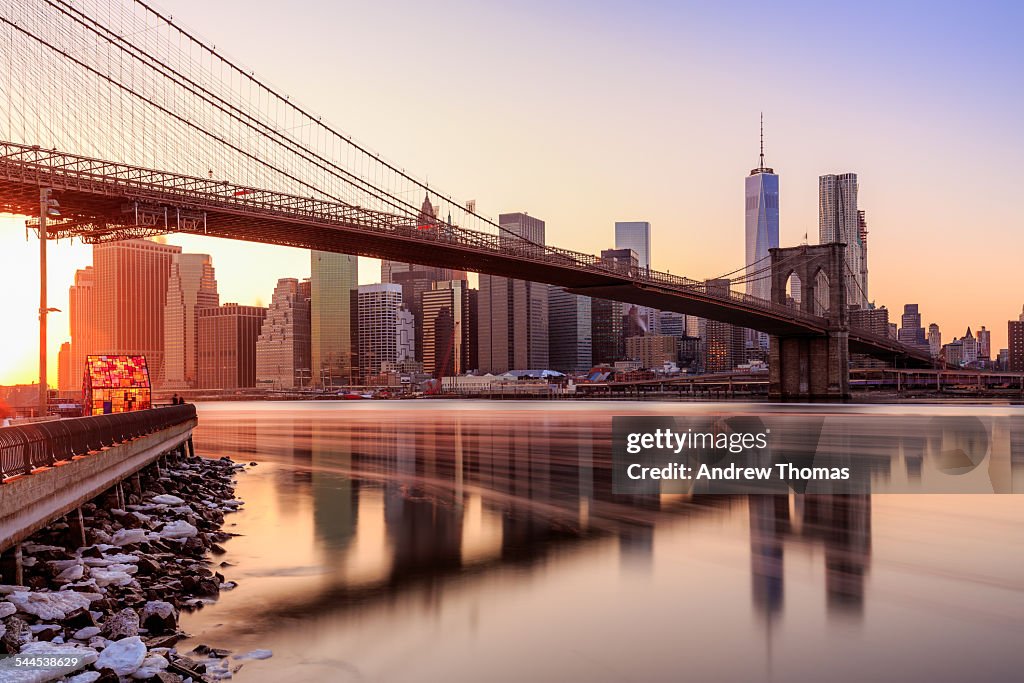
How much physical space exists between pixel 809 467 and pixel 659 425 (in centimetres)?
2817

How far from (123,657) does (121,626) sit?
1.18 m

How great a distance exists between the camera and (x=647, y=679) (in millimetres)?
8656

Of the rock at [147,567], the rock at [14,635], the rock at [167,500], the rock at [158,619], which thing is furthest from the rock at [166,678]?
the rock at [167,500]

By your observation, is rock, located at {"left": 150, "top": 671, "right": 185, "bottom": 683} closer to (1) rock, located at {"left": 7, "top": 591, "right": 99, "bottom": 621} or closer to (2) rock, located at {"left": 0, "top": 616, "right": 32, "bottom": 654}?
(2) rock, located at {"left": 0, "top": 616, "right": 32, "bottom": 654}

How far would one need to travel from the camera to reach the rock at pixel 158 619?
9.70 metres

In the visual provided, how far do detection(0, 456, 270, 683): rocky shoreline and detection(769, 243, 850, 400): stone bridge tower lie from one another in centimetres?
8671

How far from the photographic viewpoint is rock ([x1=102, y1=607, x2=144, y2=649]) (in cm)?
906

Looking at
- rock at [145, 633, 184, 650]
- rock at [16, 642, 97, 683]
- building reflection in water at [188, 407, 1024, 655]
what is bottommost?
building reflection in water at [188, 407, 1024, 655]

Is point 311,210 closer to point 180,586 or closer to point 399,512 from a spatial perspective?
point 399,512

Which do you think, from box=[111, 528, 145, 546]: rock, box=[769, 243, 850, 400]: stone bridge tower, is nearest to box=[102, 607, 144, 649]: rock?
box=[111, 528, 145, 546]: rock

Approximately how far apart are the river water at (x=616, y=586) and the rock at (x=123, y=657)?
87 centimetres

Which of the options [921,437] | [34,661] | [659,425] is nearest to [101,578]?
[34,661]

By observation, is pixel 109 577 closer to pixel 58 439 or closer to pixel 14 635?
pixel 58 439

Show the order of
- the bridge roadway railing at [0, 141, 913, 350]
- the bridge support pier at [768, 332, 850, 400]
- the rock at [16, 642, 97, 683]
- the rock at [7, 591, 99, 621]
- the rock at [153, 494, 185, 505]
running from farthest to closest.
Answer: the bridge support pier at [768, 332, 850, 400] → the bridge roadway railing at [0, 141, 913, 350] → the rock at [153, 494, 185, 505] → the rock at [7, 591, 99, 621] → the rock at [16, 642, 97, 683]
